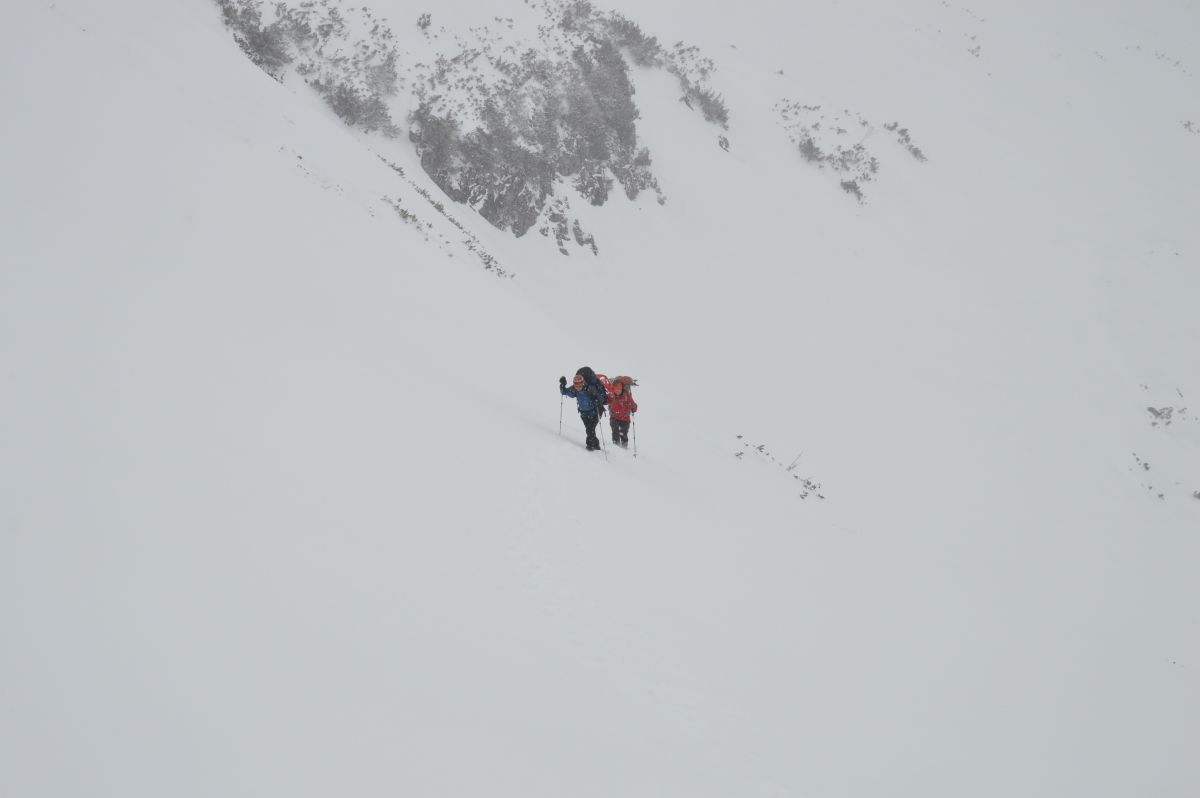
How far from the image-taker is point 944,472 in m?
19.8

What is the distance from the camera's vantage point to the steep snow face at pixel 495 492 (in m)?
3.45

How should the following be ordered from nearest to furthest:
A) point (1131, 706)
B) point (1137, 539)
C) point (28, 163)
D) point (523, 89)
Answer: point (28, 163)
point (1131, 706)
point (1137, 539)
point (523, 89)

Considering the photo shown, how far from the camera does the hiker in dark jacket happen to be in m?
10.8

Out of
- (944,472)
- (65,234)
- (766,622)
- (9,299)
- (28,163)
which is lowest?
(766,622)

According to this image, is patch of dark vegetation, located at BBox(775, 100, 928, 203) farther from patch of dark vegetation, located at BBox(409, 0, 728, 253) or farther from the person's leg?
the person's leg

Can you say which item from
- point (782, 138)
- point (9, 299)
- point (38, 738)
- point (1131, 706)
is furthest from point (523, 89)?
point (38, 738)

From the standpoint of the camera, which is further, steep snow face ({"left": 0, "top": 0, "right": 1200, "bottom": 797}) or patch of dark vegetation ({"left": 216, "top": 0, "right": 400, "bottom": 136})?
patch of dark vegetation ({"left": 216, "top": 0, "right": 400, "bottom": 136})

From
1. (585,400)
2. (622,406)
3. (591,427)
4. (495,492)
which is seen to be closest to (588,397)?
(585,400)

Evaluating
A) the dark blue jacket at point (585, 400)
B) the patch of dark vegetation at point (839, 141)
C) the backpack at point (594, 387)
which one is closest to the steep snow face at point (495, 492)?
the dark blue jacket at point (585, 400)

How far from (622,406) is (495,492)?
201 inches

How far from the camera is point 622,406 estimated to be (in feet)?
40.0

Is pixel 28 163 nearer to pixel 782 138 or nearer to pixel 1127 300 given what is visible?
pixel 782 138

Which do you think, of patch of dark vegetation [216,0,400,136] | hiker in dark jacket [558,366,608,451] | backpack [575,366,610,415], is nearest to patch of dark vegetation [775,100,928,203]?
patch of dark vegetation [216,0,400,136]

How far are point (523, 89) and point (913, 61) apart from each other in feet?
111
